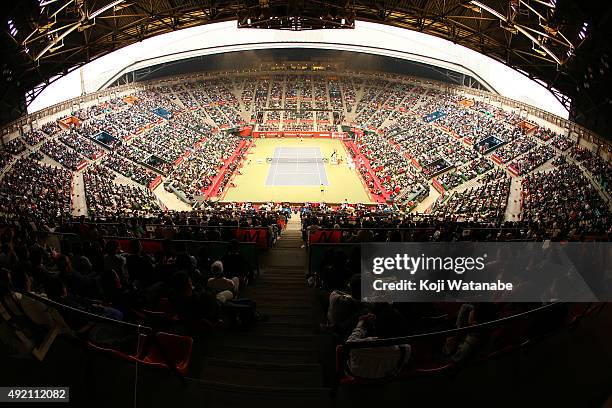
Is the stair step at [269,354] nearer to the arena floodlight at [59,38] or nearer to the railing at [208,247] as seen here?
the railing at [208,247]

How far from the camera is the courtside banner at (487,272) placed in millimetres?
7047

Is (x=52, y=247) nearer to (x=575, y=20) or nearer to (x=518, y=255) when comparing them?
(x=518, y=255)

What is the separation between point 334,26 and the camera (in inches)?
1359

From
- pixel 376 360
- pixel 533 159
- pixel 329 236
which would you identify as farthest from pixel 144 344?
pixel 533 159

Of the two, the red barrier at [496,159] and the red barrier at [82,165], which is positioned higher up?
the red barrier at [496,159]

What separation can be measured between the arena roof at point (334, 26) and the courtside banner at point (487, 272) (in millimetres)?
20308

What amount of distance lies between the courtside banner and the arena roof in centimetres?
2031

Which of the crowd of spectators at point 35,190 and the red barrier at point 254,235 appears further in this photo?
the crowd of spectators at point 35,190

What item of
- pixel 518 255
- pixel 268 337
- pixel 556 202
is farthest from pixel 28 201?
pixel 556 202

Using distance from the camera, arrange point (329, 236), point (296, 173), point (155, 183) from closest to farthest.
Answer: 1. point (329, 236)
2. point (155, 183)
3. point (296, 173)

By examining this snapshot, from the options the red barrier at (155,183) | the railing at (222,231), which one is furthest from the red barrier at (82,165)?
the railing at (222,231)

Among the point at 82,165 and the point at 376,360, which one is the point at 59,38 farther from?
the point at 376,360

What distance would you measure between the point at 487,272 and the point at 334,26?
100ft

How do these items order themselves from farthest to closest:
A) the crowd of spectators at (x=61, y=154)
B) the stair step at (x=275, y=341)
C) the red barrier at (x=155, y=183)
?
the crowd of spectators at (x=61, y=154), the red barrier at (x=155, y=183), the stair step at (x=275, y=341)
